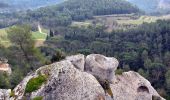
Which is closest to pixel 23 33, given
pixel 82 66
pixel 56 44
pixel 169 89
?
pixel 169 89

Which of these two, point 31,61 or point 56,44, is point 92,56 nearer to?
point 31,61

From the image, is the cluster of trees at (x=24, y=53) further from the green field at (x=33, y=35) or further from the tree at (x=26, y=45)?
the green field at (x=33, y=35)

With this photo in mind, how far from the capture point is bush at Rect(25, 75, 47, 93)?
102ft

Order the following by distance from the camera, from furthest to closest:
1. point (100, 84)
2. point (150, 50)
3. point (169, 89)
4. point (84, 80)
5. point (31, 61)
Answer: point (150, 50)
point (169, 89)
point (31, 61)
point (100, 84)
point (84, 80)

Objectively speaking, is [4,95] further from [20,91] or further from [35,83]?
[35,83]

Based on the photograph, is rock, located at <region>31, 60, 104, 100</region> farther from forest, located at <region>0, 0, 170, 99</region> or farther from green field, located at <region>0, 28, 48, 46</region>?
green field, located at <region>0, 28, 48, 46</region>

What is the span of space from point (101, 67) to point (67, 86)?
736 centimetres

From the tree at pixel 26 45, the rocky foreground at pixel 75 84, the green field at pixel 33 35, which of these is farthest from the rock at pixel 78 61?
the green field at pixel 33 35

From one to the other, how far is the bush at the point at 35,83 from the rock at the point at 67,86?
410 millimetres

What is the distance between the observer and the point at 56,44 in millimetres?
131500

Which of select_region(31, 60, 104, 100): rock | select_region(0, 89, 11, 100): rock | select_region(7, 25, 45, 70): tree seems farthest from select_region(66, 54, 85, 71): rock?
select_region(7, 25, 45, 70): tree

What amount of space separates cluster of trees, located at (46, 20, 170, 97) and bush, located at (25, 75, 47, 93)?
188 ft

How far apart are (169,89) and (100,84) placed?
54439 millimetres

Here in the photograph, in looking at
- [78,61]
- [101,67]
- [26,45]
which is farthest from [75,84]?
[26,45]
